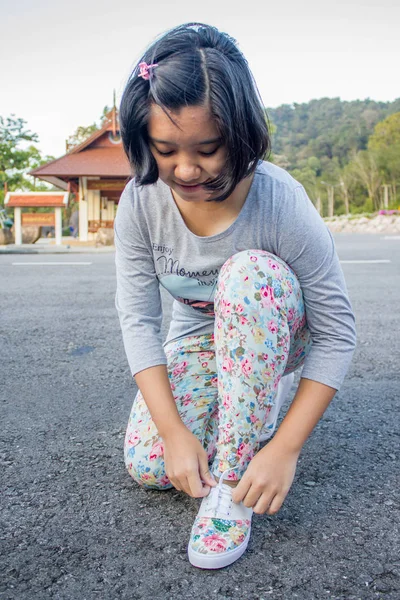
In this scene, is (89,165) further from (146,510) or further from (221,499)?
(221,499)

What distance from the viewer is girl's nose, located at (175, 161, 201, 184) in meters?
1.01

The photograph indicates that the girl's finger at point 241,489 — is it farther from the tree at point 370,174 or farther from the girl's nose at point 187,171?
the tree at point 370,174

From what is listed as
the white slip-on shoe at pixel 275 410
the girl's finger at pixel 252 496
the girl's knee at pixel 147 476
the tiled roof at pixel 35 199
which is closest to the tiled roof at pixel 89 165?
the tiled roof at pixel 35 199

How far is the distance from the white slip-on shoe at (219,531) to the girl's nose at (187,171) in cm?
52

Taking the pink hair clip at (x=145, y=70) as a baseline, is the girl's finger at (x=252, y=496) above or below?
below

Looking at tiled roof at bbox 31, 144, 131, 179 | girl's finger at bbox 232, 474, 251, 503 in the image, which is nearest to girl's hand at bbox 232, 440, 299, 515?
girl's finger at bbox 232, 474, 251, 503

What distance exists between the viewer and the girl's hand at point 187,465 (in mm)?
1046

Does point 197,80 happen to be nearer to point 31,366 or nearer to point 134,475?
point 134,475

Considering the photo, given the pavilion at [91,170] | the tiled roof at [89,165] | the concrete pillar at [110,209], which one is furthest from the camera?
the concrete pillar at [110,209]

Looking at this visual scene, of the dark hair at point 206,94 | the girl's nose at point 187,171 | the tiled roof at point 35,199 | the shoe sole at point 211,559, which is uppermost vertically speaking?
the dark hair at point 206,94

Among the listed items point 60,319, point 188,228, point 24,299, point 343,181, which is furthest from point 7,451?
point 343,181

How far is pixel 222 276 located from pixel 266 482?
367mm

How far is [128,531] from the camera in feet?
3.48

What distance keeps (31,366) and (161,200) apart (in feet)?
4.11
